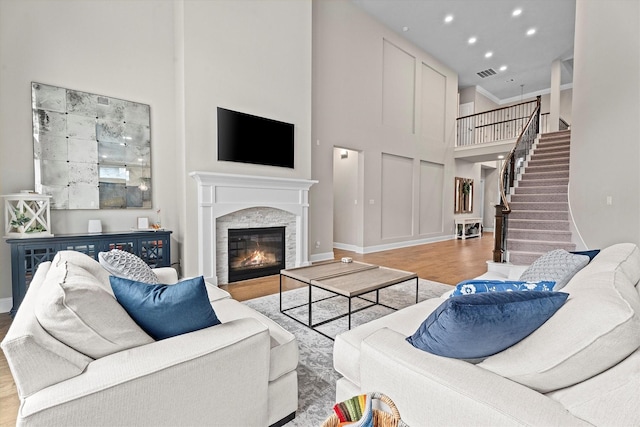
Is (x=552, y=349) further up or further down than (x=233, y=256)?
further up

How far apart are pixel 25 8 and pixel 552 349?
5219mm

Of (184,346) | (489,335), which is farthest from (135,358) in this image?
(489,335)

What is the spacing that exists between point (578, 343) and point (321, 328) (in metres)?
2.08

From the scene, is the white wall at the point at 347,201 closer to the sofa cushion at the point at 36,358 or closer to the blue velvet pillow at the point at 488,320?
the blue velvet pillow at the point at 488,320

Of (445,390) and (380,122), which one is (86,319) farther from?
(380,122)

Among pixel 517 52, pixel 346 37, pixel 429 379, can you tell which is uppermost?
pixel 517 52

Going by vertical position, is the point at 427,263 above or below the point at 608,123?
below

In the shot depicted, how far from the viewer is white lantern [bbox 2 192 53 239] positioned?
289 cm

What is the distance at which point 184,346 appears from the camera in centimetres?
117

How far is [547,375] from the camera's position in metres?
0.90

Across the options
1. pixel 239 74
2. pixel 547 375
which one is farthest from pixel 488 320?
pixel 239 74

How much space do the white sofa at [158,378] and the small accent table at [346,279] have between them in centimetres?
100

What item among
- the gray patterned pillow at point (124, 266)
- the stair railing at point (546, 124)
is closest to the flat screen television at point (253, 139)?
the gray patterned pillow at point (124, 266)

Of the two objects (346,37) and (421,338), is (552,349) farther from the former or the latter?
(346,37)
